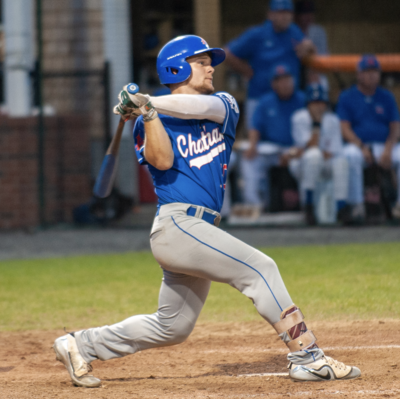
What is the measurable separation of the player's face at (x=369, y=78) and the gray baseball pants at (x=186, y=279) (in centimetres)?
635

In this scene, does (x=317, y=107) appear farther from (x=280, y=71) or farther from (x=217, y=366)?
(x=217, y=366)

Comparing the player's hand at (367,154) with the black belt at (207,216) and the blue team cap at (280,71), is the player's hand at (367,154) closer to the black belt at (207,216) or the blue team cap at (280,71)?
the blue team cap at (280,71)

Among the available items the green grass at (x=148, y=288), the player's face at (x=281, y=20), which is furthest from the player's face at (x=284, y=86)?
the green grass at (x=148, y=288)

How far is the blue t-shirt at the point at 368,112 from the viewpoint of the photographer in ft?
30.0

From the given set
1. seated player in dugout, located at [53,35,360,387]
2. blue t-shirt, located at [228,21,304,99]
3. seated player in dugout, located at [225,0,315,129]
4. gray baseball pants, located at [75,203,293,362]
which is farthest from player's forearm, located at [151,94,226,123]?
blue t-shirt, located at [228,21,304,99]

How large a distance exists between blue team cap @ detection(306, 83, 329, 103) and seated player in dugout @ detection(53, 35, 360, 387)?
18.5 feet

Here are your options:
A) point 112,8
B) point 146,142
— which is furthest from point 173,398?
point 112,8

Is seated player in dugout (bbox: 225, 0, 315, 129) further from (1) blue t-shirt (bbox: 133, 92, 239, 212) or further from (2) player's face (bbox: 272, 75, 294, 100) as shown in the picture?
(1) blue t-shirt (bbox: 133, 92, 239, 212)

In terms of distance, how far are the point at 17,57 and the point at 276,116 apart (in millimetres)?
4061

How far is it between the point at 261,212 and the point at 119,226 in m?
2.19

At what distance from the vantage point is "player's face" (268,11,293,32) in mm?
9492

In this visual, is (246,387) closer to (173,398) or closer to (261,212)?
(173,398)

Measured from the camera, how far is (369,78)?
30.1 ft

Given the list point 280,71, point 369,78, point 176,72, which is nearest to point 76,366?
point 176,72
